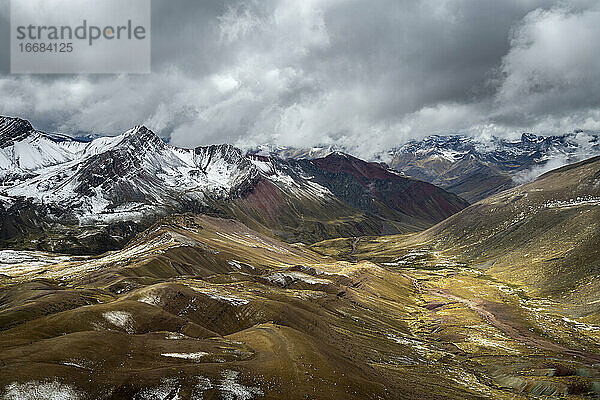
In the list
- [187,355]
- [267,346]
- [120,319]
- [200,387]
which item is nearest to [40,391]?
[200,387]

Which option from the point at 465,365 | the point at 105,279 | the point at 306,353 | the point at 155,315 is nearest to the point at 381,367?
the point at 306,353

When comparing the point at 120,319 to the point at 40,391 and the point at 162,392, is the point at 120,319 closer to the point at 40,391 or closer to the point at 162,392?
the point at 40,391

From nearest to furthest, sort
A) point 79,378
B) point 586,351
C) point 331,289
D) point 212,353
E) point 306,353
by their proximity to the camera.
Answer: point 79,378
point 212,353
point 306,353
point 586,351
point 331,289

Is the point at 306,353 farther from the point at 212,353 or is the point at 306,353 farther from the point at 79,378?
the point at 79,378

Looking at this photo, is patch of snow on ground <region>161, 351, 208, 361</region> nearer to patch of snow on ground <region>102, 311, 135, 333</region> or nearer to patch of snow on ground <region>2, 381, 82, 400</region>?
patch of snow on ground <region>2, 381, 82, 400</region>

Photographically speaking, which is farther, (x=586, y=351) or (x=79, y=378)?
(x=586, y=351)

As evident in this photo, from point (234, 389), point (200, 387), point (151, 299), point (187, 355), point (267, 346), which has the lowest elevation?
point (151, 299)

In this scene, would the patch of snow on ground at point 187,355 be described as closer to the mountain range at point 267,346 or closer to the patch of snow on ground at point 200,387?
the mountain range at point 267,346

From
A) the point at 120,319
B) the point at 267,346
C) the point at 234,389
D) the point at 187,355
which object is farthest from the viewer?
the point at 120,319
